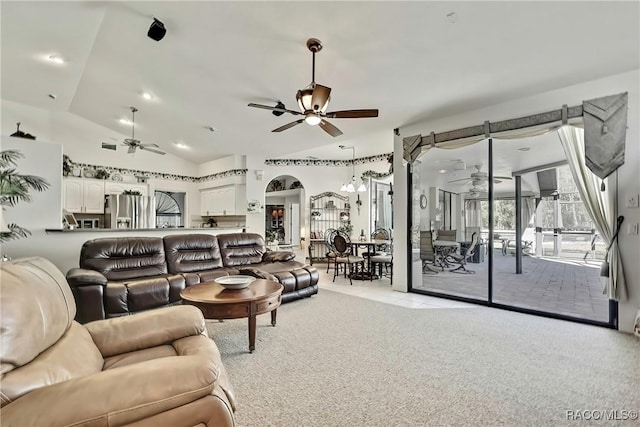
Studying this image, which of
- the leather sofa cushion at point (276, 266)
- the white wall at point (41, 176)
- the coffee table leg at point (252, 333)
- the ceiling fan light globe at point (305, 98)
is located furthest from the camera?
the leather sofa cushion at point (276, 266)

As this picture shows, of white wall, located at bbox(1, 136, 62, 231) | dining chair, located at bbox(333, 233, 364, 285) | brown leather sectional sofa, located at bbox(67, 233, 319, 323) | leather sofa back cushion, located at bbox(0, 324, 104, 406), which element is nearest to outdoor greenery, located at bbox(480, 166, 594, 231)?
dining chair, located at bbox(333, 233, 364, 285)

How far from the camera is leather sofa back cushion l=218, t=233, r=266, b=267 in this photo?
494cm

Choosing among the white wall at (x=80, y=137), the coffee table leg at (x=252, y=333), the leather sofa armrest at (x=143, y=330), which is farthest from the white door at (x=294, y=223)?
the leather sofa armrest at (x=143, y=330)

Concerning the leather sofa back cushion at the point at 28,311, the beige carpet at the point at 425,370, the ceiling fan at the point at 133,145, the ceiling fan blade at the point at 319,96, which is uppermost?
the ceiling fan at the point at 133,145

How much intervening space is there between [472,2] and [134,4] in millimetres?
3086

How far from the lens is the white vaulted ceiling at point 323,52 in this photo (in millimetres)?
2662

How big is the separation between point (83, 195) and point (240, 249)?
178 inches

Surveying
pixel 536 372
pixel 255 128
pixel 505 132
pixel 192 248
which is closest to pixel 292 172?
pixel 255 128

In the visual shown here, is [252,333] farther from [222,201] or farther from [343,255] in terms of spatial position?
[222,201]

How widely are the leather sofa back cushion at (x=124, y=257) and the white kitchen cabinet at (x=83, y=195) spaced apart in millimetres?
3723

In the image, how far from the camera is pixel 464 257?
5801 millimetres

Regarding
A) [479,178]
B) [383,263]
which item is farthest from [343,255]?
[479,178]

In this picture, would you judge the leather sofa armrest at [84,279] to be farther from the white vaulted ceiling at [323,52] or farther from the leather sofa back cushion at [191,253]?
the white vaulted ceiling at [323,52]

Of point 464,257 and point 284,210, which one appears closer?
point 464,257
